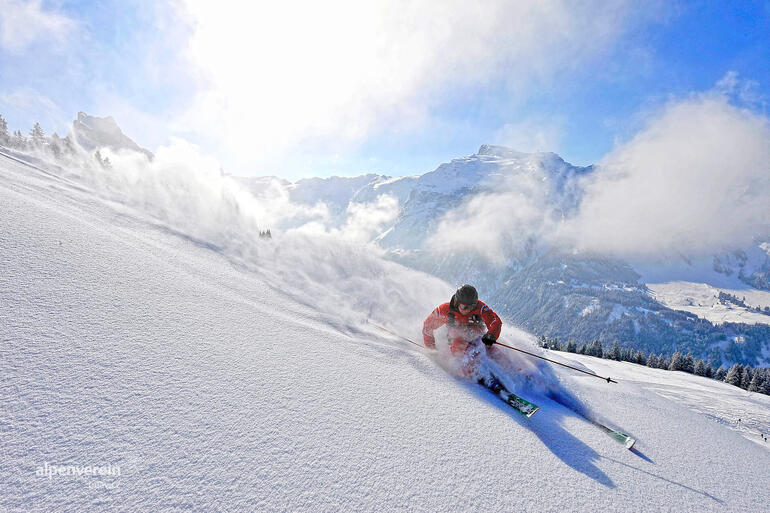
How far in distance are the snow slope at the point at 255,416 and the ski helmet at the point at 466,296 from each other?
1465mm

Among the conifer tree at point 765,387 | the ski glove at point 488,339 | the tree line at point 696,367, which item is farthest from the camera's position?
the tree line at point 696,367

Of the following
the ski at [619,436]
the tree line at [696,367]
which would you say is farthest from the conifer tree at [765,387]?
the ski at [619,436]

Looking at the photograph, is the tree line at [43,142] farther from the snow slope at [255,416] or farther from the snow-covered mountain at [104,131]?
the snow-covered mountain at [104,131]

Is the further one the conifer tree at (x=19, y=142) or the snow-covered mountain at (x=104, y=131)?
the snow-covered mountain at (x=104, y=131)

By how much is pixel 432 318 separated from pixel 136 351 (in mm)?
5168

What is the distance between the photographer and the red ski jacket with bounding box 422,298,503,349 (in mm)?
6483

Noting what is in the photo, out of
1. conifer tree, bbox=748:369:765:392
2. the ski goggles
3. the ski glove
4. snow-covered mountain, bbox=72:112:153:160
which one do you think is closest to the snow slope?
the ski glove

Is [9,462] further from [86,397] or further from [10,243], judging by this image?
[10,243]

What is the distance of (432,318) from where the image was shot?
22.0ft

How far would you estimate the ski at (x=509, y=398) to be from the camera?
15.4 feet

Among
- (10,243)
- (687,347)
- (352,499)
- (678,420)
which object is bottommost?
(352,499)

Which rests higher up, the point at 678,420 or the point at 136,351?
the point at 678,420

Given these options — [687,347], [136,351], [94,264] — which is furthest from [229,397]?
[687,347]

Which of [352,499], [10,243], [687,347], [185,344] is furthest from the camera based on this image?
[687,347]
